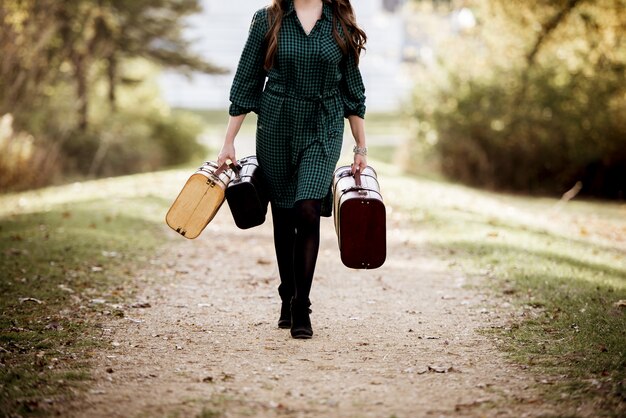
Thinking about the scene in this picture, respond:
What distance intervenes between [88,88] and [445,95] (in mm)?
8807

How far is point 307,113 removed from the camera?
4.73m

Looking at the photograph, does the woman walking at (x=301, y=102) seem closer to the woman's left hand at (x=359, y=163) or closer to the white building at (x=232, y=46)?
the woman's left hand at (x=359, y=163)

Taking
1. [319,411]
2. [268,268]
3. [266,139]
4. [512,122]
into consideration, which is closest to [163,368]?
[319,411]

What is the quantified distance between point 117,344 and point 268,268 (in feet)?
10.4

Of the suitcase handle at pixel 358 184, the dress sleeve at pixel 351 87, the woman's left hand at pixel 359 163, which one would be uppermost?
the dress sleeve at pixel 351 87

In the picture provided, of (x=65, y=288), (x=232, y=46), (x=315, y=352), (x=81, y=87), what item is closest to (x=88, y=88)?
(x=81, y=87)

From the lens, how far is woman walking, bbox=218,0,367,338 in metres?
4.65

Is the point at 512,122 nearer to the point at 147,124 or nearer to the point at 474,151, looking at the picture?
the point at 474,151

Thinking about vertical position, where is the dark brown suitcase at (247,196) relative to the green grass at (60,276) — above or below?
above

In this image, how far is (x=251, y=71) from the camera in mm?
4793

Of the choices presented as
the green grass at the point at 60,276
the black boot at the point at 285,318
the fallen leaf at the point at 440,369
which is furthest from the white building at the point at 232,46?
the fallen leaf at the point at 440,369

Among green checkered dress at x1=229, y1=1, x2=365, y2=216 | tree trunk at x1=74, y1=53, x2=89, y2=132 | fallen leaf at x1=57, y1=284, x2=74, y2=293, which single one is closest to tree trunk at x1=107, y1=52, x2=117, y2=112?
tree trunk at x1=74, y1=53, x2=89, y2=132

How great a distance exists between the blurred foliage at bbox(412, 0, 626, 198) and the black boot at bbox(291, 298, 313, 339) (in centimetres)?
1228

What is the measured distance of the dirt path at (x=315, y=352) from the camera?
378cm
